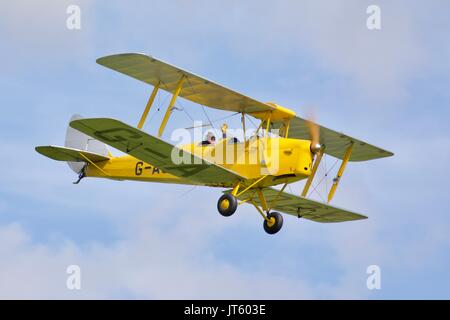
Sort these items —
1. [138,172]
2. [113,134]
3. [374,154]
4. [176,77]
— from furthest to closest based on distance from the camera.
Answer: [374,154], [138,172], [176,77], [113,134]

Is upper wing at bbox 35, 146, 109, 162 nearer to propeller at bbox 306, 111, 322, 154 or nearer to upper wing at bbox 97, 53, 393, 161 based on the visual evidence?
upper wing at bbox 97, 53, 393, 161

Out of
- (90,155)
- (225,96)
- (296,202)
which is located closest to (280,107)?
(225,96)

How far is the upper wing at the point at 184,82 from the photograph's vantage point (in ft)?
67.6

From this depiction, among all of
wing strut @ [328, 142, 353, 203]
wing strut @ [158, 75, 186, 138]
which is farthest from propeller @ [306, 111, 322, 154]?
wing strut @ [158, 75, 186, 138]

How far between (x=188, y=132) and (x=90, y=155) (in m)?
3.33

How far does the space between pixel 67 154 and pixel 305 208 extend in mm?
5703

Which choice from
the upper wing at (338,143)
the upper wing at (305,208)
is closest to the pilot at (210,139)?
the upper wing at (305,208)

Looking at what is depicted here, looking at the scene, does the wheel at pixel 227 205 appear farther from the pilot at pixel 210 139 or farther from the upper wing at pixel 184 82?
the upper wing at pixel 184 82

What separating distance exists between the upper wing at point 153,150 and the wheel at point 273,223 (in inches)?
47.8

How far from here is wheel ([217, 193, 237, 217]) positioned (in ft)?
68.5

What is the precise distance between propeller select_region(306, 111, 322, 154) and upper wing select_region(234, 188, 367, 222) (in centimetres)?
148

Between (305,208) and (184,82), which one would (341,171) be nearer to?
(305,208)

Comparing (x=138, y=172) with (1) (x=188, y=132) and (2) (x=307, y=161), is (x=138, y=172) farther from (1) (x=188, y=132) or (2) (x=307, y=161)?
(2) (x=307, y=161)

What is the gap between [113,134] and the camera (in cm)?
1986
